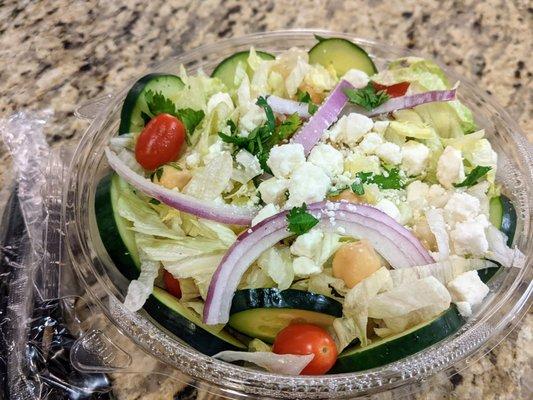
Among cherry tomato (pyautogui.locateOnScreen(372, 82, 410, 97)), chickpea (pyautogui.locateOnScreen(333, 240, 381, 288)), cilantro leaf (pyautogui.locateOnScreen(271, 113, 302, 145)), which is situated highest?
cherry tomato (pyautogui.locateOnScreen(372, 82, 410, 97))

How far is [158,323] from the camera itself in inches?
74.2

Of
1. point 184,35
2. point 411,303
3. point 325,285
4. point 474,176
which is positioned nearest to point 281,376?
point 325,285

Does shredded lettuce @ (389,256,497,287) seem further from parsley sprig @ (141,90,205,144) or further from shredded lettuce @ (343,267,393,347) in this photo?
parsley sprig @ (141,90,205,144)

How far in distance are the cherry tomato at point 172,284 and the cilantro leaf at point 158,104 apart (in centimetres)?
59

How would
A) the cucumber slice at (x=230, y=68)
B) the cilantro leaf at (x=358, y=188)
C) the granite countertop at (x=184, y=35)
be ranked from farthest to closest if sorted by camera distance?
the granite countertop at (x=184, y=35) < the cucumber slice at (x=230, y=68) < the cilantro leaf at (x=358, y=188)

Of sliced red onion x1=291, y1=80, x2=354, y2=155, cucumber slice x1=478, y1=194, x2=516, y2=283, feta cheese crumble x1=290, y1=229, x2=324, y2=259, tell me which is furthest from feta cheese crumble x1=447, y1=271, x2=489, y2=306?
sliced red onion x1=291, y1=80, x2=354, y2=155

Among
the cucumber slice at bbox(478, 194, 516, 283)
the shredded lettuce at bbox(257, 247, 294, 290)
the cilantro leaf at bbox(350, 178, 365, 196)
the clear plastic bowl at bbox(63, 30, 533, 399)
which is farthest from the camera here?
the cucumber slice at bbox(478, 194, 516, 283)

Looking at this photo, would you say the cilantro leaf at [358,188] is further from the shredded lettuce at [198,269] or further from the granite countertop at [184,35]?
the granite countertop at [184,35]

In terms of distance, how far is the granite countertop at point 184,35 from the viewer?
280cm

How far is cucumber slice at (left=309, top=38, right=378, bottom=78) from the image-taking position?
244 centimetres

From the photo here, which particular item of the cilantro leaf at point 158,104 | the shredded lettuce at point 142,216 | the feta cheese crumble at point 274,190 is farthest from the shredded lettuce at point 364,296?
A: the cilantro leaf at point 158,104

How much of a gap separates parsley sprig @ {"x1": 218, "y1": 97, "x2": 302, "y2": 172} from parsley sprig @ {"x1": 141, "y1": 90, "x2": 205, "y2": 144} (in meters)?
0.13

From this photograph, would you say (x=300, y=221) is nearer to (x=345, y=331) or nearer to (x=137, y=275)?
(x=345, y=331)

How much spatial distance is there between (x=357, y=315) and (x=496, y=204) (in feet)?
2.22
